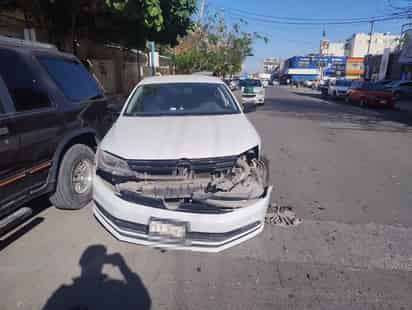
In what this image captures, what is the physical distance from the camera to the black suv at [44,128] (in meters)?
2.63

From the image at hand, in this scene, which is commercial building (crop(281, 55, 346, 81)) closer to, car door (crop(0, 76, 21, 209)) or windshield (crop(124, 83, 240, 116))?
windshield (crop(124, 83, 240, 116))

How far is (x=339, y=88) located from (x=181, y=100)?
75.0ft

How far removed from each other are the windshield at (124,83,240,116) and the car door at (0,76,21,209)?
1.53m

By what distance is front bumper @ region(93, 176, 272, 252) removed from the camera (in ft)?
7.95

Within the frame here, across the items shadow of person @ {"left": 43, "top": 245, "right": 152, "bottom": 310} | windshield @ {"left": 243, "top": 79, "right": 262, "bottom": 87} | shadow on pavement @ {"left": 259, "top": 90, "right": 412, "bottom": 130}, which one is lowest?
shadow of person @ {"left": 43, "top": 245, "right": 152, "bottom": 310}

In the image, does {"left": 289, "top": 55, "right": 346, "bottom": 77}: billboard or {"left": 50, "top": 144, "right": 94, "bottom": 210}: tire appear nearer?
{"left": 50, "top": 144, "right": 94, "bottom": 210}: tire

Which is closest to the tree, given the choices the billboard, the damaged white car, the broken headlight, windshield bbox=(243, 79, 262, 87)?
the damaged white car

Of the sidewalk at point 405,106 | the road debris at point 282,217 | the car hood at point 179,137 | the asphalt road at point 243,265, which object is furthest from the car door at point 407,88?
the car hood at point 179,137

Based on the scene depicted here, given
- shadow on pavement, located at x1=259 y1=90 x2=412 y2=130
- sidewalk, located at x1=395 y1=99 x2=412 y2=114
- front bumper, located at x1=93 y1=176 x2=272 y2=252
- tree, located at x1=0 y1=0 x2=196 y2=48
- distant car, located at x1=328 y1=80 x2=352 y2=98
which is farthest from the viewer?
distant car, located at x1=328 y1=80 x2=352 y2=98

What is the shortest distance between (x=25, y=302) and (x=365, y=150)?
24.5 feet

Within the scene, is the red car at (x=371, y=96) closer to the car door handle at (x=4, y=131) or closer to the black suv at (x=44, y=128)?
the black suv at (x=44, y=128)

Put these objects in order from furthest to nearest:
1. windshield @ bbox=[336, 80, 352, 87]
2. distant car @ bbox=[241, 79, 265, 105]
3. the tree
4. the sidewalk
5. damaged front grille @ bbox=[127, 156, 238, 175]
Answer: windshield @ bbox=[336, 80, 352, 87] < the sidewalk < distant car @ bbox=[241, 79, 265, 105] < the tree < damaged front grille @ bbox=[127, 156, 238, 175]

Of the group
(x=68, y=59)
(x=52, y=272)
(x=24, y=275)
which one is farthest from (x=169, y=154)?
(x=68, y=59)

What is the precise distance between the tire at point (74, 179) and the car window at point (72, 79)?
0.74 meters
